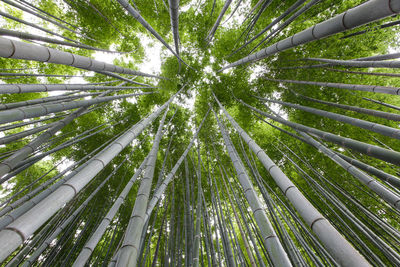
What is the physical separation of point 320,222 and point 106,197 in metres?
5.13

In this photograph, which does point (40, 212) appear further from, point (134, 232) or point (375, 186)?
point (375, 186)

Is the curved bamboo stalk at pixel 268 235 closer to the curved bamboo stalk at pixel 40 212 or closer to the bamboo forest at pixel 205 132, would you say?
the bamboo forest at pixel 205 132

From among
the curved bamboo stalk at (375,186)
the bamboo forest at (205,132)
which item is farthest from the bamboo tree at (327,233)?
the curved bamboo stalk at (375,186)

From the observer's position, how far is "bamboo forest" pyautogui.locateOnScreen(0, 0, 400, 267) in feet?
5.32

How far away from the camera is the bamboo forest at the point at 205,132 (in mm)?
1622

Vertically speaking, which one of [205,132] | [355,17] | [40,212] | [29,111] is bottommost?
[40,212]

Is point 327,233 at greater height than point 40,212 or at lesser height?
lesser

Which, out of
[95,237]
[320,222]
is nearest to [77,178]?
[95,237]

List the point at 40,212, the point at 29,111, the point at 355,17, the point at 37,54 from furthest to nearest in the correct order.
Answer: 1. the point at 29,111
2. the point at 37,54
3. the point at 355,17
4. the point at 40,212

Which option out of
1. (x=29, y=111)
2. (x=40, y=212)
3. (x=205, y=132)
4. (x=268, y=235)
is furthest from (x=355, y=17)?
(x=205, y=132)

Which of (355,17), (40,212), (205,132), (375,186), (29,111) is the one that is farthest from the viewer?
(205,132)

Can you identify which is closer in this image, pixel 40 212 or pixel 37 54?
pixel 40 212

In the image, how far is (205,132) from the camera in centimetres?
538

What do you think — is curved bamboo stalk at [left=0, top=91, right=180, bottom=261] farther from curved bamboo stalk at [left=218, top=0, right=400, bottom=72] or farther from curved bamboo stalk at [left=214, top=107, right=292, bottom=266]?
curved bamboo stalk at [left=218, top=0, right=400, bottom=72]
